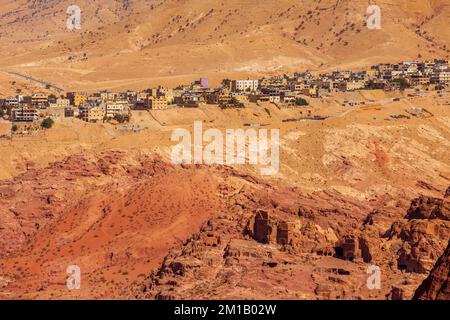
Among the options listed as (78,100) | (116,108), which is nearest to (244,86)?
(78,100)

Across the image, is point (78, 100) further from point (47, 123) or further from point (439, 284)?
point (439, 284)

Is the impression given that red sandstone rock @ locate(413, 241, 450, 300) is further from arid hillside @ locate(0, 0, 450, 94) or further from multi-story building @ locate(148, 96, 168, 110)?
arid hillside @ locate(0, 0, 450, 94)

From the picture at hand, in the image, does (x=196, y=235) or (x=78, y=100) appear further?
(x=78, y=100)

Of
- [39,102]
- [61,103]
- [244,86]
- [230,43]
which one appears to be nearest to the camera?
[39,102]

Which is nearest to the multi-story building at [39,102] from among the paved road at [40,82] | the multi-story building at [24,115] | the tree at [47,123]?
the multi-story building at [24,115]

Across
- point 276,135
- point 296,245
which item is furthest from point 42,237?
point 276,135

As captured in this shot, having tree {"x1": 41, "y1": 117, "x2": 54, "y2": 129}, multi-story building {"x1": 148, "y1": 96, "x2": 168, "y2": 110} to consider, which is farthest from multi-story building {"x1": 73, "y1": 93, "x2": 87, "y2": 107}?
tree {"x1": 41, "y1": 117, "x2": 54, "y2": 129}
